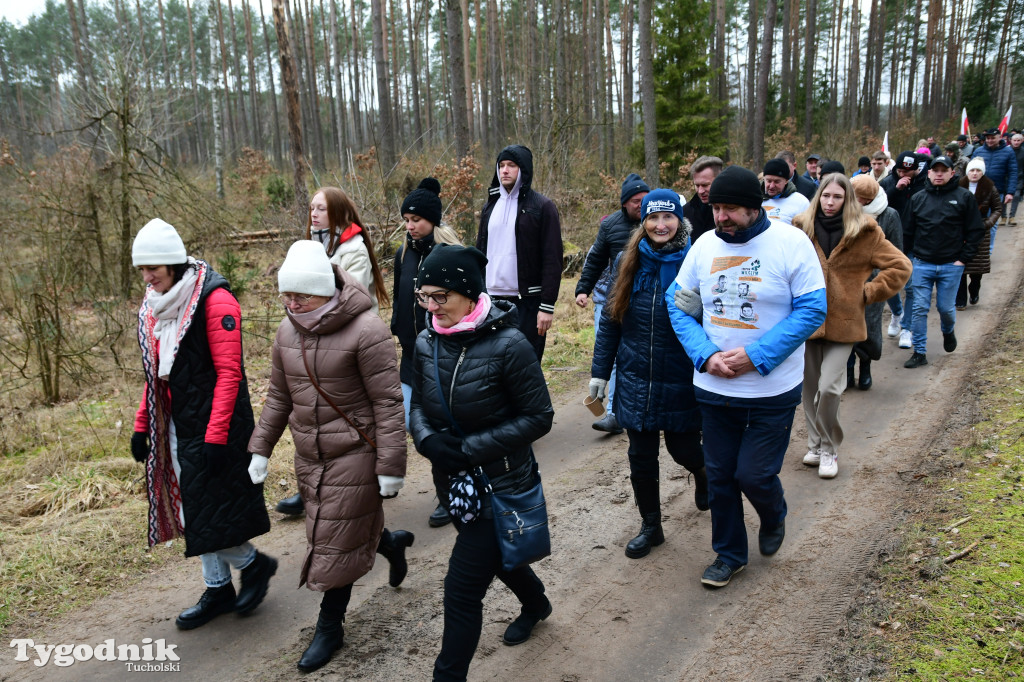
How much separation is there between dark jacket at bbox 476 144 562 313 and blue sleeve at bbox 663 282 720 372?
70.6 inches

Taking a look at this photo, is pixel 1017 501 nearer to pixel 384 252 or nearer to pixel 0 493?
pixel 0 493

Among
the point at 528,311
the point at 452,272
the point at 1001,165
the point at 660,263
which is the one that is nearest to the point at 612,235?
the point at 528,311

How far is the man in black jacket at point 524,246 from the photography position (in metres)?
5.80

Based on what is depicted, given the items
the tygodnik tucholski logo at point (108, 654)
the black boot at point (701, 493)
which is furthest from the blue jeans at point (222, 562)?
the black boot at point (701, 493)

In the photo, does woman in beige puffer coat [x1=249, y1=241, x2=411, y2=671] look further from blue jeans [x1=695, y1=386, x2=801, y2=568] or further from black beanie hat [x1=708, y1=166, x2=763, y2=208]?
black beanie hat [x1=708, y1=166, x2=763, y2=208]

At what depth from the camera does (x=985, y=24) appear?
151 feet

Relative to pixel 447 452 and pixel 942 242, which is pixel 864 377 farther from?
pixel 447 452

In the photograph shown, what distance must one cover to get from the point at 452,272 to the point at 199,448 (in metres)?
1.88

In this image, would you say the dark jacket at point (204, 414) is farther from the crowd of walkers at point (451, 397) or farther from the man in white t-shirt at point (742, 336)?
the man in white t-shirt at point (742, 336)

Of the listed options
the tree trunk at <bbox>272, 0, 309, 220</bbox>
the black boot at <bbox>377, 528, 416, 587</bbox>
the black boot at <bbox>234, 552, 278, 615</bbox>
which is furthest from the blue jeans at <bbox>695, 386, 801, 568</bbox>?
the tree trunk at <bbox>272, 0, 309, 220</bbox>

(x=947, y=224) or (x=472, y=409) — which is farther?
(x=947, y=224)

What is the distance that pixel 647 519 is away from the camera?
4.50 meters

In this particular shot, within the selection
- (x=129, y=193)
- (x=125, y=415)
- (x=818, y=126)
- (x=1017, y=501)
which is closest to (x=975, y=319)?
(x=1017, y=501)

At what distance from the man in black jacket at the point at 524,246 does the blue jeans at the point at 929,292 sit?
490cm
